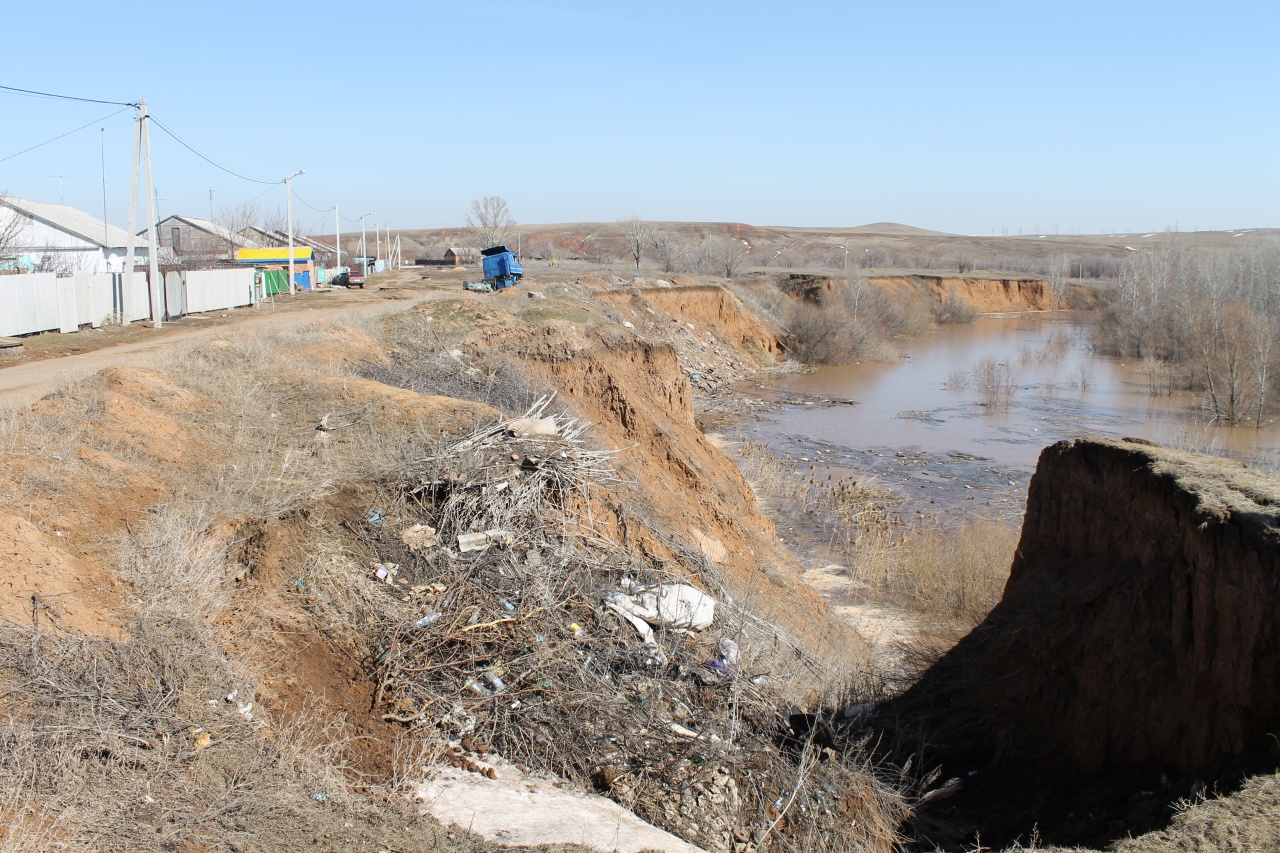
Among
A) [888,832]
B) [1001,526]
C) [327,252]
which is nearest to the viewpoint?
[888,832]

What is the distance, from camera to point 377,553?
6891 millimetres

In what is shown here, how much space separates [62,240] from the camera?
151 ft

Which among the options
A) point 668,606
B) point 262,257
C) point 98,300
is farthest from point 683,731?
point 262,257

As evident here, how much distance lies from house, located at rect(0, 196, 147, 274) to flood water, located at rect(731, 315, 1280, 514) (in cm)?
3156

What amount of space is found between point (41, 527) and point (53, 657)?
183 cm

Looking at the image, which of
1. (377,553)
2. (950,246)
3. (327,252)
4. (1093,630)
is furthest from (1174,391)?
(950,246)

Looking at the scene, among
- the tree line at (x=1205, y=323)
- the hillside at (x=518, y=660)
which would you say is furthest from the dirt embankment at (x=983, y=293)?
the hillside at (x=518, y=660)

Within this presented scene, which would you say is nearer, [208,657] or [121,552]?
[208,657]

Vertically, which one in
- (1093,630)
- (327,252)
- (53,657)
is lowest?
(1093,630)

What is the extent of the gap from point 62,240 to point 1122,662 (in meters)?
52.3

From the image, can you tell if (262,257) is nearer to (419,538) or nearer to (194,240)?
(194,240)

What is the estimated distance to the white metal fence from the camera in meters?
Answer: 19.6

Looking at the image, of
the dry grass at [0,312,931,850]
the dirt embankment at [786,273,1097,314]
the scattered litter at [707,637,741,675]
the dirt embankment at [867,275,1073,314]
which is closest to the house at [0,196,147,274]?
the dirt embankment at [786,273,1097,314]

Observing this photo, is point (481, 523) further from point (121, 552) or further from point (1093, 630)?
point (1093, 630)
